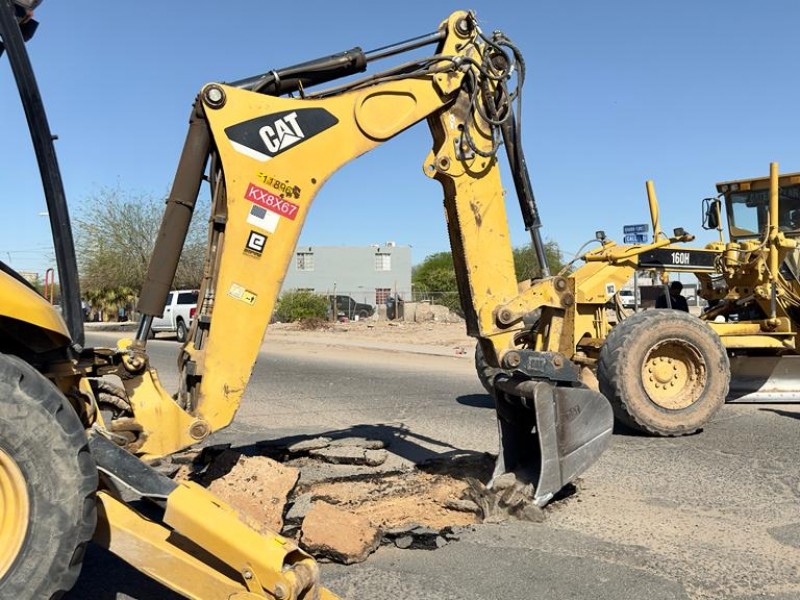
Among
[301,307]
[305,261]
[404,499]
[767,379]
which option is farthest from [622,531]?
[305,261]

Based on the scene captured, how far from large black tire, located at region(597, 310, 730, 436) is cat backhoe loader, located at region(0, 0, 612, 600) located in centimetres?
255

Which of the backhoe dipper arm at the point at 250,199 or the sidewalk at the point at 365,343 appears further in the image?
the sidewalk at the point at 365,343

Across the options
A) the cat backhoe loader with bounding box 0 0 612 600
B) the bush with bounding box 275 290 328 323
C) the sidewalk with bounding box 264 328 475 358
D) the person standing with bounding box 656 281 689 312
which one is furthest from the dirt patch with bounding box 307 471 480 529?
the bush with bounding box 275 290 328 323

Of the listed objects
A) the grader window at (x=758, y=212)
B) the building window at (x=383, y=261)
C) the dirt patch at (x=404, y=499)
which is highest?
the building window at (x=383, y=261)

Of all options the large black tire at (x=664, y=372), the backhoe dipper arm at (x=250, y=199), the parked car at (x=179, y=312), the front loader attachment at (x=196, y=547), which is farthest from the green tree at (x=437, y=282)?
the front loader attachment at (x=196, y=547)

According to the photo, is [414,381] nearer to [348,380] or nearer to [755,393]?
[348,380]

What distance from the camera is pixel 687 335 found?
7.98 metres

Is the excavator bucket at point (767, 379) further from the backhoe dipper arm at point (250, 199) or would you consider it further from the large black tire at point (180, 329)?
the large black tire at point (180, 329)

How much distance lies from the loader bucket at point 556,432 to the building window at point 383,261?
54.6 meters

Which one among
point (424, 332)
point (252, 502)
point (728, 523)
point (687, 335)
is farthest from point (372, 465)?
point (424, 332)

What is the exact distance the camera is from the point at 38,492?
9.00 feet

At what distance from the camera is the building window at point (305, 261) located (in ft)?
189

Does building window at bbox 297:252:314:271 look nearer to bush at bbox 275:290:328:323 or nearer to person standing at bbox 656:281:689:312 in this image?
bush at bbox 275:290:328:323

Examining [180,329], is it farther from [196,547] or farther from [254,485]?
[196,547]
